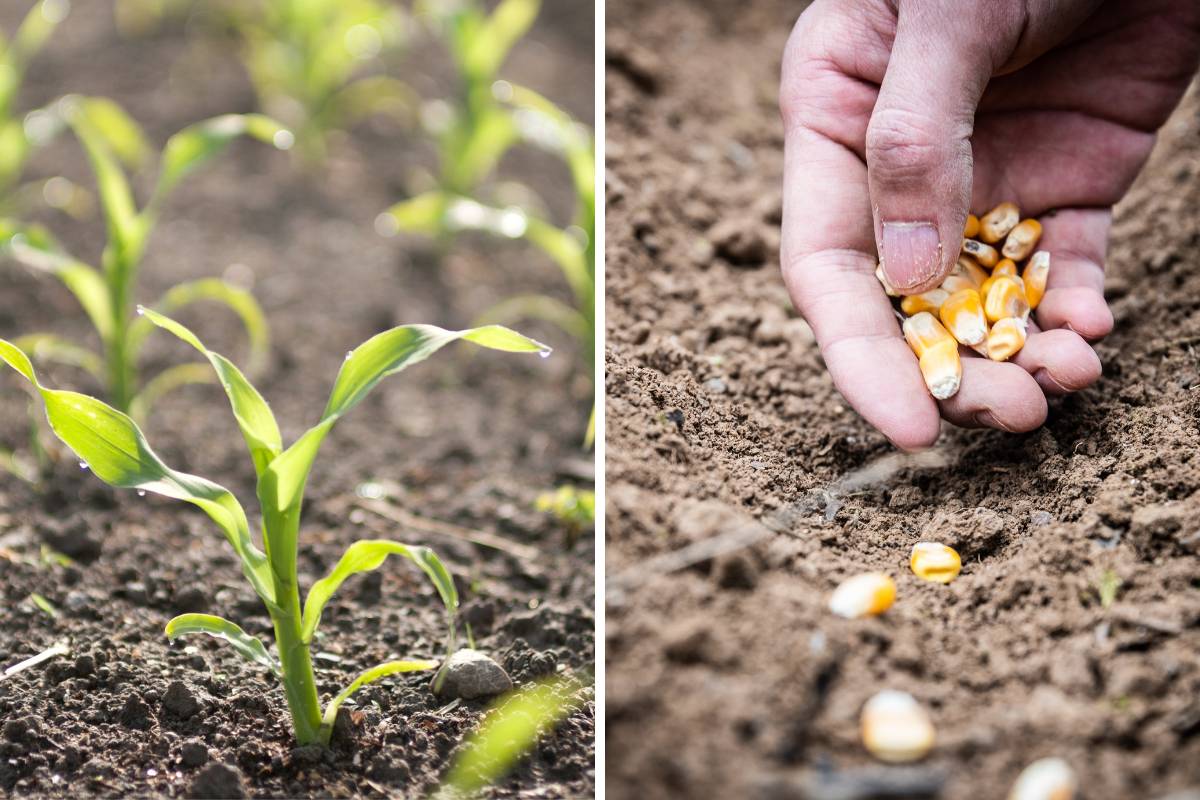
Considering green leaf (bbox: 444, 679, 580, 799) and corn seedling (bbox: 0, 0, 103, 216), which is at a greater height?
corn seedling (bbox: 0, 0, 103, 216)

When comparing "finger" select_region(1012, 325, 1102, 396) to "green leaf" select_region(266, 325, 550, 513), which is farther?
"finger" select_region(1012, 325, 1102, 396)

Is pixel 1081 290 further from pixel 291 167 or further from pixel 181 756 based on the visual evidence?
pixel 291 167

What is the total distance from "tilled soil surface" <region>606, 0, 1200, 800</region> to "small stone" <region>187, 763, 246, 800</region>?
0.49 m

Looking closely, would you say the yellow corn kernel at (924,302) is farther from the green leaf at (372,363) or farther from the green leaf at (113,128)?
the green leaf at (113,128)

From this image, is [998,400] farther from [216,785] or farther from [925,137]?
[216,785]

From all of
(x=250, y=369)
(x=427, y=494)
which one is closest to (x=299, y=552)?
(x=427, y=494)

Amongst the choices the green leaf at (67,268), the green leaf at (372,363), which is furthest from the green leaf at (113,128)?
the green leaf at (372,363)

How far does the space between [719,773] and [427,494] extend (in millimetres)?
1174

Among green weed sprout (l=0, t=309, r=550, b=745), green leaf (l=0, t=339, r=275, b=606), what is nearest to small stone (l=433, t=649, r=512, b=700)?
green weed sprout (l=0, t=309, r=550, b=745)

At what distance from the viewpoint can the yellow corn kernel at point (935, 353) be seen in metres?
1.53

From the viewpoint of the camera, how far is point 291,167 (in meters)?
3.43

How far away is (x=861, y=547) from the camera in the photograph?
4.81ft

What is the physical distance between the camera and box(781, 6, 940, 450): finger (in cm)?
153

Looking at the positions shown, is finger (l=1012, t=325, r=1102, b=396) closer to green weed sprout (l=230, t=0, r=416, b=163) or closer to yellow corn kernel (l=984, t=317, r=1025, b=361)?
Result: yellow corn kernel (l=984, t=317, r=1025, b=361)
